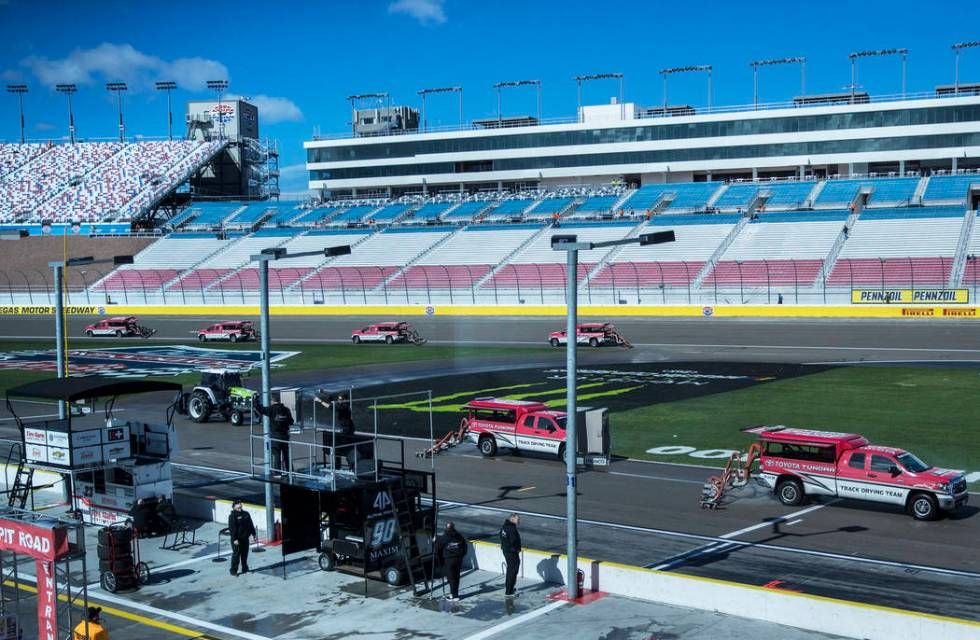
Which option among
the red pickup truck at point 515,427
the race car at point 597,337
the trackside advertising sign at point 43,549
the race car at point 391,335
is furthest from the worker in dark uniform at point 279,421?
the race car at point 391,335

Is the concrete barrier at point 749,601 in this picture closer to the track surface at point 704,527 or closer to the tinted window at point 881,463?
the track surface at point 704,527

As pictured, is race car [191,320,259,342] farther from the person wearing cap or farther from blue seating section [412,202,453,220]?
the person wearing cap

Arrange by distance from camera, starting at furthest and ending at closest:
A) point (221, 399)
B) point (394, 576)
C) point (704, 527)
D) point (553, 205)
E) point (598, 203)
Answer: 1. point (553, 205)
2. point (598, 203)
3. point (221, 399)
4. point (704, 527)
5. point (394, 576)

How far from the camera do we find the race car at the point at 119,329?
71.2 metres

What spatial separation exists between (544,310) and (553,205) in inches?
1141

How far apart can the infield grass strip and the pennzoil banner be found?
70.0 ft

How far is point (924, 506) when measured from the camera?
69.2 ft

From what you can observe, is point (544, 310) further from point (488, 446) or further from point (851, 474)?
point (851, 474)

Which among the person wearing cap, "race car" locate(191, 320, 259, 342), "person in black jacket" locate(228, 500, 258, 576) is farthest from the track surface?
"race car" locate(191, 320, 259, 342)

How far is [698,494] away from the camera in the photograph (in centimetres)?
2397

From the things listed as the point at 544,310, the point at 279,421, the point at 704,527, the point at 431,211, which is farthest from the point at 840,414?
the point at 431,211

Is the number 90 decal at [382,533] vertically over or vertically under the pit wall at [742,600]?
over

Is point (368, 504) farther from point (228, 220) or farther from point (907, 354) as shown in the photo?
point (228, 220)

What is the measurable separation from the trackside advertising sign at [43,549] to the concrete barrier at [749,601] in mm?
7768
